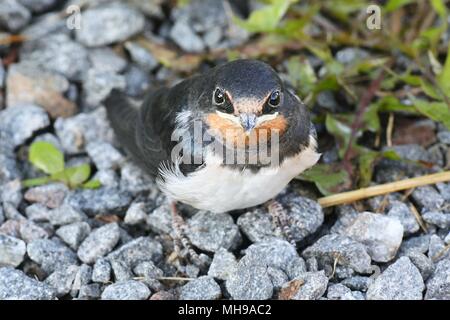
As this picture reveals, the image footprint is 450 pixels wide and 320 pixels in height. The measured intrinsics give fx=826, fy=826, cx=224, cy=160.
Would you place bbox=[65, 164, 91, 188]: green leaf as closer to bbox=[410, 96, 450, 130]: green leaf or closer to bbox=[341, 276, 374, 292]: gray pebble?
bbox=[341, 276, 374, 292]: gray pebble

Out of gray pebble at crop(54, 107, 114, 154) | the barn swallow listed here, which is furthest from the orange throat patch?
gray pebble at crop(54, 107, 114, 154)

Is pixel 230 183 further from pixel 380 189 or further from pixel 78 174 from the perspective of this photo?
pixel 78 174

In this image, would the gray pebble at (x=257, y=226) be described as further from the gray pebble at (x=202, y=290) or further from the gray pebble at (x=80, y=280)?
the gray pebble at (x=80, y=280)

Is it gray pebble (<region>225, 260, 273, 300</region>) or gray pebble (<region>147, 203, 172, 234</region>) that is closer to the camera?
gray pebble (<region>225, 260, 273, 300</region>)

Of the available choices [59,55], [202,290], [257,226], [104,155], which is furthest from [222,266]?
[59,55]

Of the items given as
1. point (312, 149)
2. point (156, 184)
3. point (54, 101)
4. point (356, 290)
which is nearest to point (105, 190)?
point (156, 184)

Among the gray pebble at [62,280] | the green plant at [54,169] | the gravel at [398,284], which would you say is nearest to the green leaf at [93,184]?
the green plant at [54,169]

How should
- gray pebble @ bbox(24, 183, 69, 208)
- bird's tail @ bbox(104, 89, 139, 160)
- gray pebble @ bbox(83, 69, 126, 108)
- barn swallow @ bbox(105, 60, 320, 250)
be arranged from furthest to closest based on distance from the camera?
gray pebble @ bbox(83, 69, 126, 108)
bird's tail @ bbox(104, 89, 139, 160)
gray pebble @ bbox(24, 183, 69, 208)
barn swallow @ bbox(105, 60, 320, 250)
